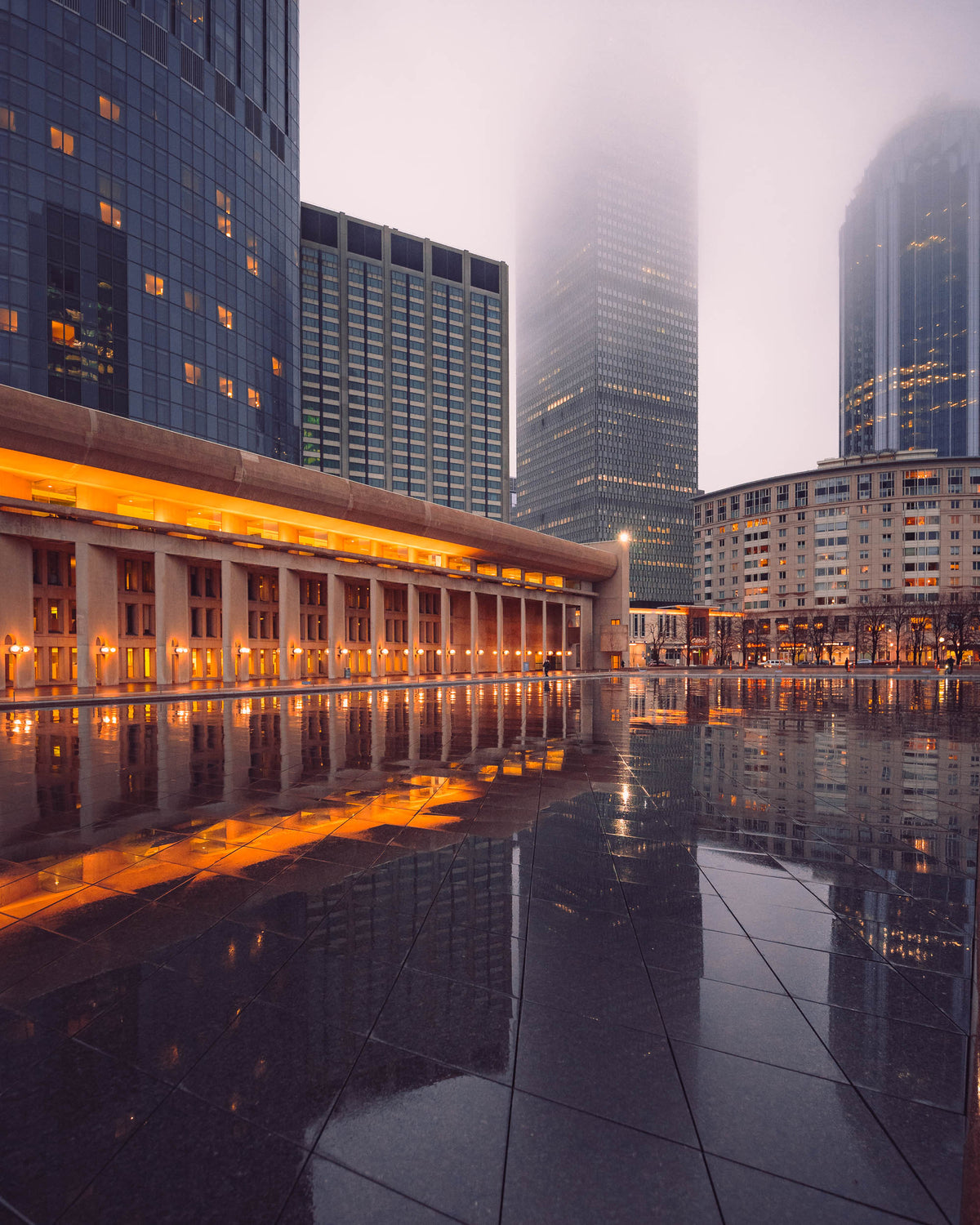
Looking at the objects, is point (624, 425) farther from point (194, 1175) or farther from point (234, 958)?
point (194, 1175)

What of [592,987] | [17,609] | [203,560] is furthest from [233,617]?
[592,987]

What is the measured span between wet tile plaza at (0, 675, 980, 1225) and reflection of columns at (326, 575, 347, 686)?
3769cm

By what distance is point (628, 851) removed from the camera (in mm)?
7078

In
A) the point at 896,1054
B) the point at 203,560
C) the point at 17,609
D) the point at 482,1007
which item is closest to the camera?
the point at 896,1054

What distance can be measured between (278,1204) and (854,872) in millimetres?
6440

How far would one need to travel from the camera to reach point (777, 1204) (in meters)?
2.51

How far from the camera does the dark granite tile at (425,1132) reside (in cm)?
257

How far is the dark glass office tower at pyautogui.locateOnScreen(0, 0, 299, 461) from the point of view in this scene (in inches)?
2025

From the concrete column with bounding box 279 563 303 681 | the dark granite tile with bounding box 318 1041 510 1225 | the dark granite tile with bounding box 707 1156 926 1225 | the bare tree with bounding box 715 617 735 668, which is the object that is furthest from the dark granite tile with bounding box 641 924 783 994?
the bare tree with bounding box 715 617 735 668

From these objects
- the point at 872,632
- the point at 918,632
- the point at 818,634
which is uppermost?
the point at 872,632

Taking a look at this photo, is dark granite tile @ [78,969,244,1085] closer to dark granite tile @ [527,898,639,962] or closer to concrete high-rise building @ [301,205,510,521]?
dark granite tile @ [527,898,639,962]

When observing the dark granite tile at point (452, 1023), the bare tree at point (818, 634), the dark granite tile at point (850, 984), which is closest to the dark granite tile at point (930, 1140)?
the dark granite tile at point (850, 984)

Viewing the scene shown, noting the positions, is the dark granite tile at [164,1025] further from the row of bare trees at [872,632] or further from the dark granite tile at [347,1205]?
the row of bare trees at [872,632]

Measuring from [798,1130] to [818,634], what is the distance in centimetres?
10797
